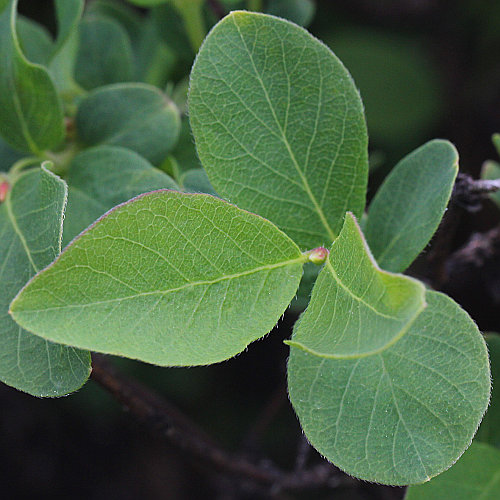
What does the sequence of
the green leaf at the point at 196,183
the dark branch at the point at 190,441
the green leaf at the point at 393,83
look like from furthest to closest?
the green leaf at the point at 393,83
the dark branch at the point at 190,441
the green leaf at the point at 196,183

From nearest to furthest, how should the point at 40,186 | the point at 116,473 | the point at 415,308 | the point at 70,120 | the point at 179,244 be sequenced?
the point at 415,308 < the point at 179,244 < the point at 40,186 < the point at 70,120 < the point at 116,473

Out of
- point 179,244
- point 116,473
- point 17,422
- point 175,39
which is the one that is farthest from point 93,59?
point 116,473

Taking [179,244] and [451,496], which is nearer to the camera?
[179,244]

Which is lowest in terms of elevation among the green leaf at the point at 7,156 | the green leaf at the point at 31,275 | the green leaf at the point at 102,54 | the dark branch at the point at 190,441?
the dark branch at the point at 190,441

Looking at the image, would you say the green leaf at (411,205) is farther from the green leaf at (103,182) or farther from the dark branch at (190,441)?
the dark branch at (190,441)

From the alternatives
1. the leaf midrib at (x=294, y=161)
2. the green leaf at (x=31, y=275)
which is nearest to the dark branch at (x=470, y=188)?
the leaf midrib at (x=294, y=161)

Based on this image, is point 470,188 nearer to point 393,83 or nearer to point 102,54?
point 102,54

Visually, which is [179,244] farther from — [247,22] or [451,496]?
[451,496]
